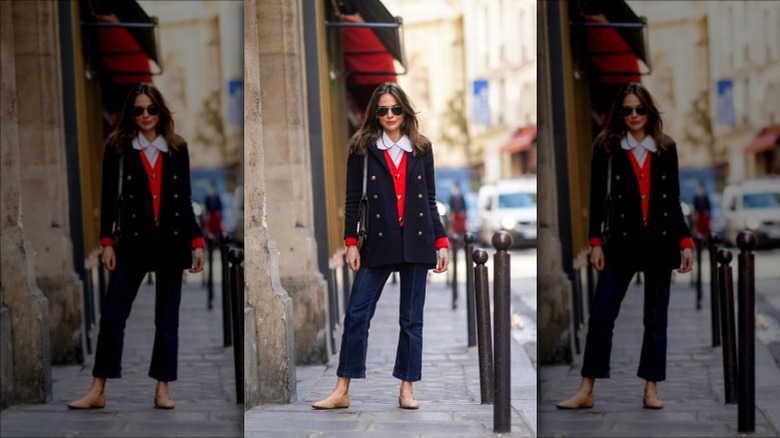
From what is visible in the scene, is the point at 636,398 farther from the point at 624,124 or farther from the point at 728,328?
the point at 624,124

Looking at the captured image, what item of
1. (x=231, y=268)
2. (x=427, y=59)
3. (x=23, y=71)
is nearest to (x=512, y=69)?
(x=427, y=59)

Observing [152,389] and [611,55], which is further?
[152,389]

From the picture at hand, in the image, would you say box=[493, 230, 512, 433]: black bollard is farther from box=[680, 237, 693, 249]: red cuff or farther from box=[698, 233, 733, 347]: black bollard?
box=[698, 233, 733, 347]: black bollard

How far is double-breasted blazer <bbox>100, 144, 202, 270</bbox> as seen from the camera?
5.96 meters

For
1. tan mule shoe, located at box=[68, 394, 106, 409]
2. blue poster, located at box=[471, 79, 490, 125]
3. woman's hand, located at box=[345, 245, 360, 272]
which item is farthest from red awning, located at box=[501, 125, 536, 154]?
tan mule shoe, located at box=[68, 394, 106, 409]

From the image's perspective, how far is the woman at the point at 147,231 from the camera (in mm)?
5969

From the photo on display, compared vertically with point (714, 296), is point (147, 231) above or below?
above

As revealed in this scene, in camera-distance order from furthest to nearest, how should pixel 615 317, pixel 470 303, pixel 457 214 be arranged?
pixel 457 214, pixel 470 303, pixel 615 317

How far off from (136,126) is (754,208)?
306 cm

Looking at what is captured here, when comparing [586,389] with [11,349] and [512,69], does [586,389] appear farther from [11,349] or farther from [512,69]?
[11,349]

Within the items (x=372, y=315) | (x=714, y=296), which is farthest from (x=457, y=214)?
(x=372, y=315)

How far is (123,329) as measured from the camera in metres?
6.12

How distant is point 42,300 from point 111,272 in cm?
37

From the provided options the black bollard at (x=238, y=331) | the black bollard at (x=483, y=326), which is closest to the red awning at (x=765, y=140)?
the black bollard at (x=483, y=326)
